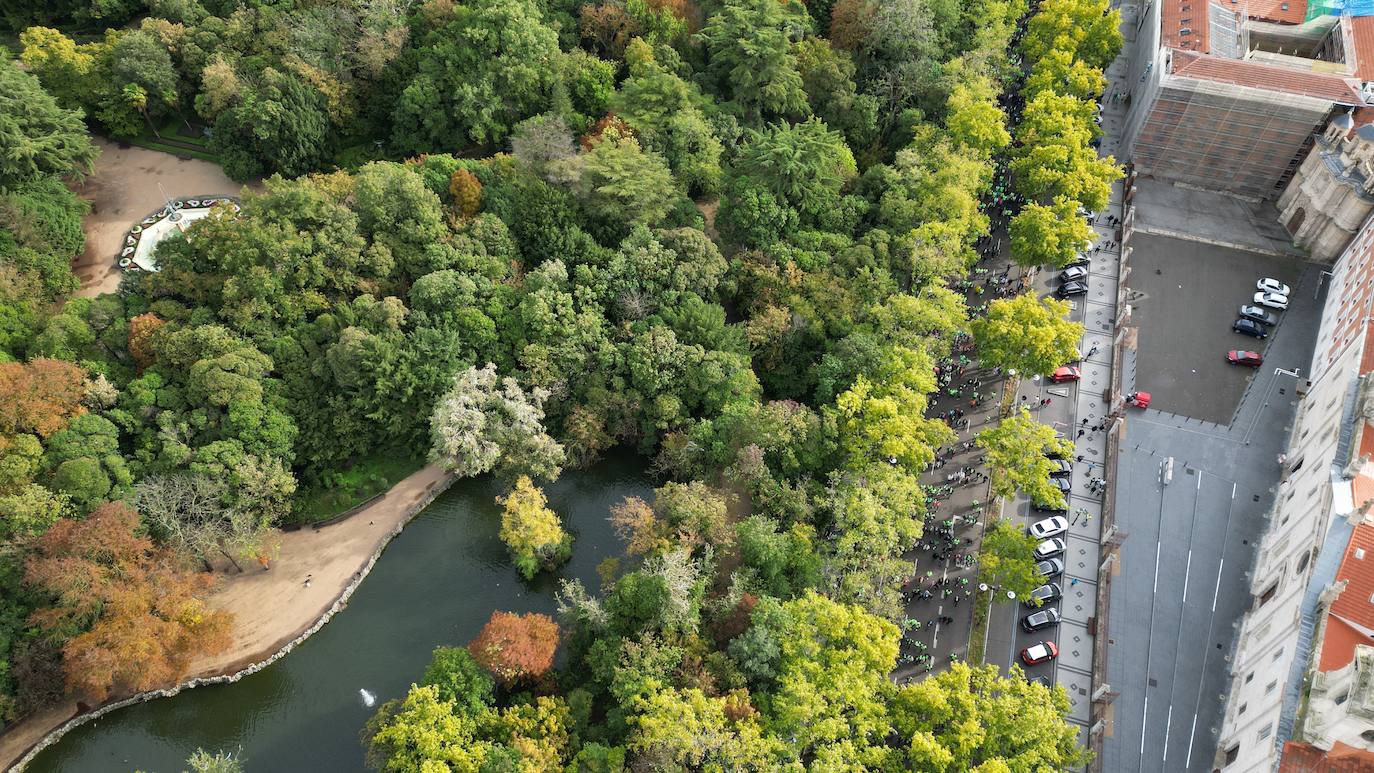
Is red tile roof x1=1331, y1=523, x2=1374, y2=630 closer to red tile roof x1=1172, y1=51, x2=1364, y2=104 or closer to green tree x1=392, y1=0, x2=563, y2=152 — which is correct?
red tile roof x1=1172, y1=51, x2=1364, y2=104

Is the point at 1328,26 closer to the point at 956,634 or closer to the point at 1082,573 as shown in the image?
the point at 1082,573

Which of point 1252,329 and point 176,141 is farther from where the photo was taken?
point 176,141

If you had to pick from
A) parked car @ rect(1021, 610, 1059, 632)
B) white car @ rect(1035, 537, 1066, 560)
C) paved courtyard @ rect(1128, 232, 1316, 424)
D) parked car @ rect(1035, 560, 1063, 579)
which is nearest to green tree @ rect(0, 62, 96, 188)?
white car @ rect(1035, 537, 1066, 560)

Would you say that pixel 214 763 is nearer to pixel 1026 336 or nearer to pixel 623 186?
pixel 623 186

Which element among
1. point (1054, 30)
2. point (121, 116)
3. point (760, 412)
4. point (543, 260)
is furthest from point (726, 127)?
point (121, 116)

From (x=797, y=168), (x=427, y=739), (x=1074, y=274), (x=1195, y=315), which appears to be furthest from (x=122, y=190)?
(x=1195, y=315)

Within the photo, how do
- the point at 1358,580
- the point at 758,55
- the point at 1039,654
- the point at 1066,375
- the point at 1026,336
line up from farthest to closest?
the point at 758,55, the point at 1066,375, the point at 1026,336, the point at 1039,654, the point at 1358,580

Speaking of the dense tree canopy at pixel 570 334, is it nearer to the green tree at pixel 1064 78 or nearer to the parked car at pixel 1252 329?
the green tree at pixel 1064 78
